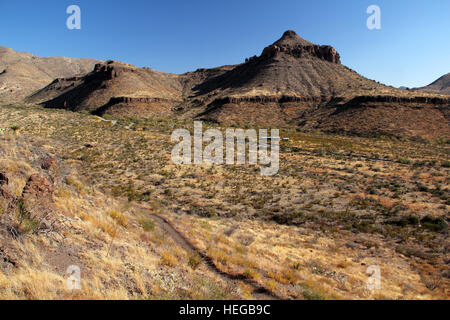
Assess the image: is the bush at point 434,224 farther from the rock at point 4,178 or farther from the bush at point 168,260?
the rock at point 4,178

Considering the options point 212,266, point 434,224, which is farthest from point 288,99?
point 212,266

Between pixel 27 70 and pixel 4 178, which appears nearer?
pixel 4 178

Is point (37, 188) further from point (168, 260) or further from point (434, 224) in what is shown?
point (434, 224)

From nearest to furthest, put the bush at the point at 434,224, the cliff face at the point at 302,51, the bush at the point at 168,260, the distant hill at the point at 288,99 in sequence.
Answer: the bush at the point at 168,260, the bush at the point at 434,224, the distant hill at the point at 288,99, the cliff face at the point at 302,51

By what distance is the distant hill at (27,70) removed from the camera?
10919cm

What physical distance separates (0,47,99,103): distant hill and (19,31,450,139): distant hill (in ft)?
59.8

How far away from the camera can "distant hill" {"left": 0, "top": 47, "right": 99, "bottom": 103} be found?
10919cm

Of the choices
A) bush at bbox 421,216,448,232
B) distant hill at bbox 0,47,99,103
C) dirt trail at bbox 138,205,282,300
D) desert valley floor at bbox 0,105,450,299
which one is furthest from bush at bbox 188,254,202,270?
distant hill at bbox 0,47,99,103

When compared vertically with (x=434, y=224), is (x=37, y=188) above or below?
above

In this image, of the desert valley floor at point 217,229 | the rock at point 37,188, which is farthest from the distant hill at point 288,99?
the rock at point 37,188

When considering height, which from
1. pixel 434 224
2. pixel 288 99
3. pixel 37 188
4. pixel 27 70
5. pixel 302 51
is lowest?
pixel 434 224

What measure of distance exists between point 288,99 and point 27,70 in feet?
534

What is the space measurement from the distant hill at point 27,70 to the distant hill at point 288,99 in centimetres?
1824

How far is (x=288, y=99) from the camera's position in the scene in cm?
6644
